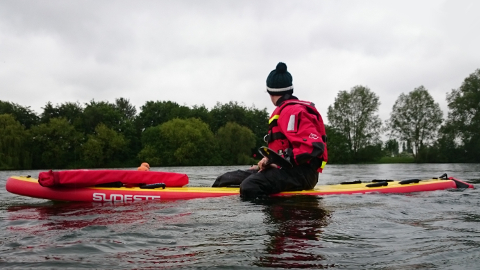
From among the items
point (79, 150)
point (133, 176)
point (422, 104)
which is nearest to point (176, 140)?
point (79, 150)

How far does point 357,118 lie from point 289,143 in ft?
167

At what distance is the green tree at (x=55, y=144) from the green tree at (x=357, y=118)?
109 feet

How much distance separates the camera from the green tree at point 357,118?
2111 inches

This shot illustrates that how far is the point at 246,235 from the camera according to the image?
132 inches

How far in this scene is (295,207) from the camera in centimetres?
495

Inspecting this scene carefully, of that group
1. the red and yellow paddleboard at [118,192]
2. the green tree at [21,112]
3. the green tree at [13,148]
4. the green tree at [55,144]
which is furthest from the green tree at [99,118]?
the red and yellow paddleboard at [118,192]

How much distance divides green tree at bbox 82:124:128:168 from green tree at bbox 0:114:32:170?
373 inches

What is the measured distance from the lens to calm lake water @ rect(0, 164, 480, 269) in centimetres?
256

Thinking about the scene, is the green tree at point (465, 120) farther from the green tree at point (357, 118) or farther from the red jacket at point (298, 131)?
the red jacket at point (298, 131)

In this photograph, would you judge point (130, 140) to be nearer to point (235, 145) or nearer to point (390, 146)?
point (235, 145)

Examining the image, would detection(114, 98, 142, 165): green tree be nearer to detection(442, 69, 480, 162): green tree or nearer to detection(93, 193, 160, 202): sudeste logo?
detection(442, 69, 480, 162): green tree

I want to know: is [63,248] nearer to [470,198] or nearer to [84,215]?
[84,215]

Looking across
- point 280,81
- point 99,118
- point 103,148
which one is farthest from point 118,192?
point 99,118

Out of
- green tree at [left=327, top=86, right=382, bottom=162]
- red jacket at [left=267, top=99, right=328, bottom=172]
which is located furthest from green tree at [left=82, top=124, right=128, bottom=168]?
red jacket at [left=267, top=99, right=328, bottom=172]
